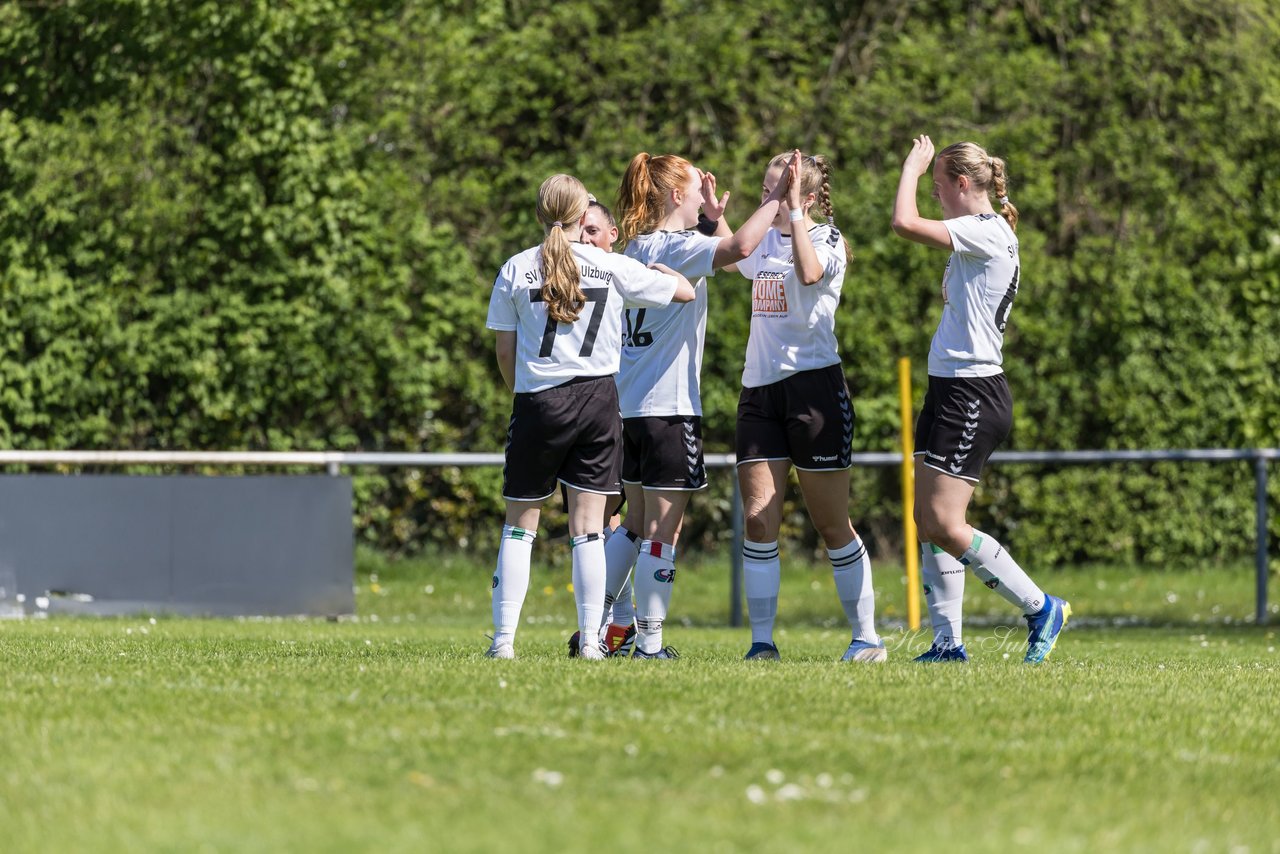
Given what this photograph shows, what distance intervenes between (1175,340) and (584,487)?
9604mm

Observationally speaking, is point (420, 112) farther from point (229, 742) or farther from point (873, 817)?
point (873, 817)

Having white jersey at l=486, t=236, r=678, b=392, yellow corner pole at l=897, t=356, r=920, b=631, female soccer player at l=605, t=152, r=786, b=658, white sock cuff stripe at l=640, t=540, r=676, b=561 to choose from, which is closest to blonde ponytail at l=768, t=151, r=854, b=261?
female soccer player at l=605, t=152, r=786, b=658

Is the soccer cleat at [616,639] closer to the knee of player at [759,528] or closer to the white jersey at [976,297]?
the knee of player at [759,528]

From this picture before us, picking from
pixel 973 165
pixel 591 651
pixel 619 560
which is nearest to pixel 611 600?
pixel 619 560

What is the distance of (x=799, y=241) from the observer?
679cm

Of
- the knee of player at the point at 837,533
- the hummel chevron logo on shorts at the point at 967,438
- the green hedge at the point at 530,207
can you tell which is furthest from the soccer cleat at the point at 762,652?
the green hedge at the point at 530,207

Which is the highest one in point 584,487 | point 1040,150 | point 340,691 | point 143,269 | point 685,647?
point 1040,150

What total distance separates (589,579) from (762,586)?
0.97 meters

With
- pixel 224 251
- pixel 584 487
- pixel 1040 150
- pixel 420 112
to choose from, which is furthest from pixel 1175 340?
pixel 584 487

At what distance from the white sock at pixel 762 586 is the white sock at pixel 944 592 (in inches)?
26.1

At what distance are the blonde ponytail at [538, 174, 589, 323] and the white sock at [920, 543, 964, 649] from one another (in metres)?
2.00

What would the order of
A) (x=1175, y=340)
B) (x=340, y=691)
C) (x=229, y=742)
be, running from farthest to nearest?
(x=1175, y=340) < (x=340, y=691) < (x=229, y=742)

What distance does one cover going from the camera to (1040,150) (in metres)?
14.9

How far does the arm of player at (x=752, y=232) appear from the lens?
6.59 metres
